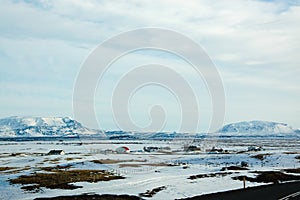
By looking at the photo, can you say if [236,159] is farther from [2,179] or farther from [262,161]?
[2,179]

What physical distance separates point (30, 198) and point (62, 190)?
3.61 metres

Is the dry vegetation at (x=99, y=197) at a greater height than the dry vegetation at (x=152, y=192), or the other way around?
the dry vegetation at (x=99, y=197)

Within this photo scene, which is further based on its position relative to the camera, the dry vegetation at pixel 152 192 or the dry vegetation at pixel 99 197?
the dry vegetation at pixel 152 192

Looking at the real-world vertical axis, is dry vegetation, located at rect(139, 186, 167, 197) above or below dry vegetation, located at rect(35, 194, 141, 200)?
below

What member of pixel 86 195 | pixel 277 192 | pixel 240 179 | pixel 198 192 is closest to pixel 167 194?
pixel 198 192

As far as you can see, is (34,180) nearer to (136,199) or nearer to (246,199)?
(136,199)

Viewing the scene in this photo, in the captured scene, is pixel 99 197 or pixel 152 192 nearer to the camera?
pixel 99 197

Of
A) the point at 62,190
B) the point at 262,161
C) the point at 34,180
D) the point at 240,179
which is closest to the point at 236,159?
the point at 262,161

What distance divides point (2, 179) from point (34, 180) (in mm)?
4492

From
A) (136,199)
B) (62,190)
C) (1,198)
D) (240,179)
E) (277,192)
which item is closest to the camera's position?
(136,199)

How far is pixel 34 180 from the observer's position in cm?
3656

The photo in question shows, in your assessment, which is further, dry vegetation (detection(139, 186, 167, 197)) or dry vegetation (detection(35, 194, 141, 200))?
dry vegetation (detection(139, 186, 167, 197))

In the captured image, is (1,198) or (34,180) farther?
(34,180)

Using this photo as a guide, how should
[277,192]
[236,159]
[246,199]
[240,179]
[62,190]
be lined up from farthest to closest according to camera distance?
[236,159] → [240,179] → [62,190] → [277,192] → [246,199]
